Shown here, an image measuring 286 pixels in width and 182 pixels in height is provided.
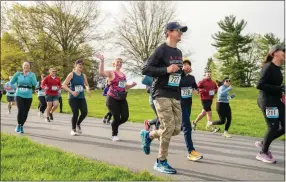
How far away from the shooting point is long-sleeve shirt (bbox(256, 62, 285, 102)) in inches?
223

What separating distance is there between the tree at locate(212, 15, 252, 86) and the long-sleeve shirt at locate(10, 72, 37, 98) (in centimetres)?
4822

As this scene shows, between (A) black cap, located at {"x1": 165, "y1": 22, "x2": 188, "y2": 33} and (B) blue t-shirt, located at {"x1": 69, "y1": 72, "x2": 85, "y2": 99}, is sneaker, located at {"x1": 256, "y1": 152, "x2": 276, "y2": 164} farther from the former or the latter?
(B) blue t-shirt, located at {"x1": 69, "y1": 72, "x2": 85, "y2": 99}

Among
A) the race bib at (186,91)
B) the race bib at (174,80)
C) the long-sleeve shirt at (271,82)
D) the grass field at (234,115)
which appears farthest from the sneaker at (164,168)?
the grass field at (234,115)

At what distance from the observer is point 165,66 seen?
508 centimetres

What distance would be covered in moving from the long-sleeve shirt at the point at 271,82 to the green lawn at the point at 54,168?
2.59 m

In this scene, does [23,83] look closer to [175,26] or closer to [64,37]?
[175,26]

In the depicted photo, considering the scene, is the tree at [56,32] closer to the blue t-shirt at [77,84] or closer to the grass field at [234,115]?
the grass field at [234,115]

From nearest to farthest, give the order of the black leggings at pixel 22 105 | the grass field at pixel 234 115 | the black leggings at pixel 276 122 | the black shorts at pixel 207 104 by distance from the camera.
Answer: the black leggings at pixel 276 122 → the black leggings at pixel 22 105 → the black shorts at pixel 207 104 → the grass field at pixel 234 115


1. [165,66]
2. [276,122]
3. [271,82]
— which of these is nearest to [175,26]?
[165,66]

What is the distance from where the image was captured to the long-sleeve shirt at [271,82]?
223 inches

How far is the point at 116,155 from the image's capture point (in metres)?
6.24

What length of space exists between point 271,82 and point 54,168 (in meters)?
3.99

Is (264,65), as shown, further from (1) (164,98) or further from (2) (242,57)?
(2) (242,57)

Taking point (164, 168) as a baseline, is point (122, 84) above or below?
above
